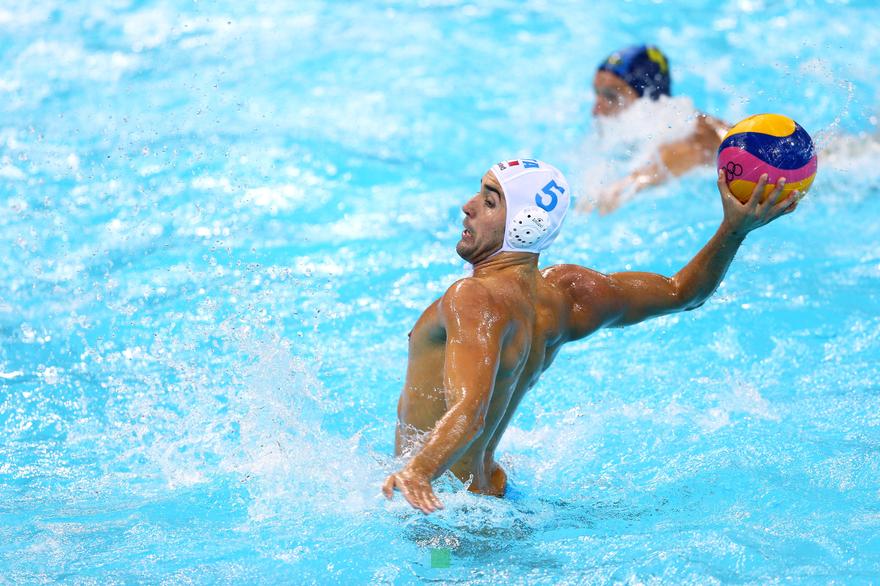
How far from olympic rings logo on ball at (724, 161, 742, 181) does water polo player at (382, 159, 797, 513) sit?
5cm

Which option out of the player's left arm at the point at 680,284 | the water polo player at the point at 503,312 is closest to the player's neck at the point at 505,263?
the water polo player at the point at 503,312

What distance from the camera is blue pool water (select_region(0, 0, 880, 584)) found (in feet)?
14.0

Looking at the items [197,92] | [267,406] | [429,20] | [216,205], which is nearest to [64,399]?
[267,406]

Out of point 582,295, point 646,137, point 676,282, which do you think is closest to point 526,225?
point 582,295

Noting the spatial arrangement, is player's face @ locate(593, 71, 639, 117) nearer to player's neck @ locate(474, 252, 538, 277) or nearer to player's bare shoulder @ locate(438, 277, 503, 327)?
player's neck @ locate(474, 252, 538, 277)

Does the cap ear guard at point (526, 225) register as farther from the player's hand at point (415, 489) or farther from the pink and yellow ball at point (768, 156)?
the player's hand at point (415, 489)

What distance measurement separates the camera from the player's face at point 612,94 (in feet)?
27.1

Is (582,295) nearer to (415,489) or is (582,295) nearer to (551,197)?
(551,197)

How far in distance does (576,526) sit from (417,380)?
36.7 inches

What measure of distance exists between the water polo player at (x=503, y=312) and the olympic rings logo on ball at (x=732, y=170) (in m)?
0.05

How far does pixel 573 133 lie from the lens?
914 centimetres

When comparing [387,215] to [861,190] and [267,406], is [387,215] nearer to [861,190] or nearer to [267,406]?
[267,406]

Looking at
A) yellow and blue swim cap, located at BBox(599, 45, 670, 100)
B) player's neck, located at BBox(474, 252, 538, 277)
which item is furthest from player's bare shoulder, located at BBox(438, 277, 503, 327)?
yellow and blue swim cap, located at BBox(599, 45, 670, 100)

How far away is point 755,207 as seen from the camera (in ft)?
13.2
